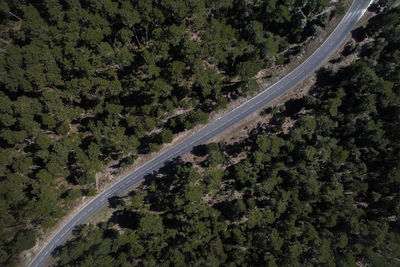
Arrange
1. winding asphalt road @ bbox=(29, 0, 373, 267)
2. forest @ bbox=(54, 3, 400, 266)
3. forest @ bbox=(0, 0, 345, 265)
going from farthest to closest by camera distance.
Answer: winding asphalt road @ bbox=(29, 0, 373, 267) → forest @ bbox=(0, 0, 345, 265) → forest @ bbox=(54, 3, 400, 266)

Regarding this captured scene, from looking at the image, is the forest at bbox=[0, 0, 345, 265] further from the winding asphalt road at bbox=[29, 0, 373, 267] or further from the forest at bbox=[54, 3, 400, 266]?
the forest at bbox=[54, 3, 400, 266]

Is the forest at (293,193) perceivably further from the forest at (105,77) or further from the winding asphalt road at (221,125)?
the forest at (105,77)

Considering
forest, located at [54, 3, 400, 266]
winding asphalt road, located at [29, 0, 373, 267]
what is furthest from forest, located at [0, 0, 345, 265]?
forest, located at [54, 3, 400, 266]

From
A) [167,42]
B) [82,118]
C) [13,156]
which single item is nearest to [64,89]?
[82,118]

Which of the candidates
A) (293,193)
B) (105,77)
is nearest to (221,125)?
(293,193)

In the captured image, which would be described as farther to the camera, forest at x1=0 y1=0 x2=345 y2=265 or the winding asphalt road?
the winding asphalt road

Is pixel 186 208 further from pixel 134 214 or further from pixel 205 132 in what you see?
pixel 205 132

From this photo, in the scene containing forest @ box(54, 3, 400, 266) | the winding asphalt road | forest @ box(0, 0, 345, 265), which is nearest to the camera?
forest @ box(54, 3, 400, 266)

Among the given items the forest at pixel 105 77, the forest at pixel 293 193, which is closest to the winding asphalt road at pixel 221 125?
the forest at pixel 293 193
